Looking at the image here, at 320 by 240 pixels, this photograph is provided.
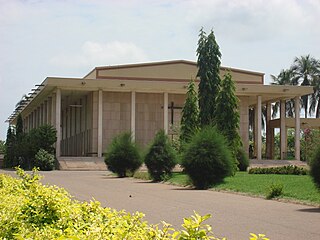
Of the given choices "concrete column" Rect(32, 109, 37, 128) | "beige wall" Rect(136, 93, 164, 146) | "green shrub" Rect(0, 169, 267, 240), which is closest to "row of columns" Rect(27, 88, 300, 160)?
"beige wall" Rect(136, 93, 164, 146)

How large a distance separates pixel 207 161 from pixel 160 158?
620cm

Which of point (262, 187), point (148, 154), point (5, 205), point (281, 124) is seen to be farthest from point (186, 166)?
point (281, 124)

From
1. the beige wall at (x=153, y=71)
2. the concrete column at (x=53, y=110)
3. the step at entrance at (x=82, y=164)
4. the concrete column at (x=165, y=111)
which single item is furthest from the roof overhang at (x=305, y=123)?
the concrete column at (x=53, y=110)

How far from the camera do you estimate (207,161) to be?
24.0 metres

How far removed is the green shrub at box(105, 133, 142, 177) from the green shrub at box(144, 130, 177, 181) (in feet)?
13.4

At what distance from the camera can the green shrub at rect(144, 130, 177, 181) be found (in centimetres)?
2989

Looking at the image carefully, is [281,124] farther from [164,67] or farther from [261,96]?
[164,67]

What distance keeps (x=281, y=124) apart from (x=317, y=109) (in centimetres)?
1195

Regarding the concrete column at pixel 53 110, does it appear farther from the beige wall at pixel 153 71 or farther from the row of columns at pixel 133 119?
the beige wall at pixel 153 71

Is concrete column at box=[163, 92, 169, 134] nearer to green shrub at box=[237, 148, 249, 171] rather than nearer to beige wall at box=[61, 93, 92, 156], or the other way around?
beige wall at box=[61, 93, 92, 156]

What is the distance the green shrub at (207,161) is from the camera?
79.0 ft

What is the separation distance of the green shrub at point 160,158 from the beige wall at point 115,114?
25.0m

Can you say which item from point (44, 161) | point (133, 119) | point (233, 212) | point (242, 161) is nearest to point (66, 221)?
point (233, 212)

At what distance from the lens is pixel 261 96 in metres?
57.8
